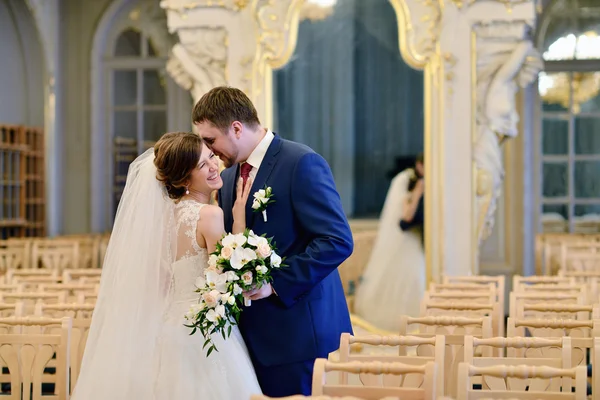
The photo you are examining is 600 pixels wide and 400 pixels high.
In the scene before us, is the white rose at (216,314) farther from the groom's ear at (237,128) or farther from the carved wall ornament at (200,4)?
the carved wall ornament at (200,4)

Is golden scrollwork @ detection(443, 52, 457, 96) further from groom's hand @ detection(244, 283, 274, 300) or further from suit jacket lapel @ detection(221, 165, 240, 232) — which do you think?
groom's hand @ detection(244, 283, 274, 300)

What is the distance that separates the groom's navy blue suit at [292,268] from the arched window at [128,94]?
921 centimetres

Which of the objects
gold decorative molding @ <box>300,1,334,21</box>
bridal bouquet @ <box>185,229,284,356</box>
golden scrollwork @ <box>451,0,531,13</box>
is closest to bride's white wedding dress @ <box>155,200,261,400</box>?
bridal bouquet @ <box>185,229,284,356</box>

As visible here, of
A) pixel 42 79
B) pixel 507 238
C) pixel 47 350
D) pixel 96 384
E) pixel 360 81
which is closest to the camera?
pixel 96 384

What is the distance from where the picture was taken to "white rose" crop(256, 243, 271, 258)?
312 centimetres

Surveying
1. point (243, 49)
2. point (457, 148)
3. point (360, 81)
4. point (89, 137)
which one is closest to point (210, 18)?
point (243, 49)

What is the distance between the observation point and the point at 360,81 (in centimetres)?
941

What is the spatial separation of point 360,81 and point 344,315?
6073 millimetres

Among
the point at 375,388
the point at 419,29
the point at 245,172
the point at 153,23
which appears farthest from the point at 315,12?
the point at 375,388

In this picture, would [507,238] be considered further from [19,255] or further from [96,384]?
[96,384]

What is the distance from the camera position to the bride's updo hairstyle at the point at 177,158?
11.2ft

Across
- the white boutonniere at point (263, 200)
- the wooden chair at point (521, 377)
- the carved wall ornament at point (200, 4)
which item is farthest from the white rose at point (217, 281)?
the carved wall ornament at point (200, 4)

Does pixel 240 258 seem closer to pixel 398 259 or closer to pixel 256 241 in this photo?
pixel 256 241

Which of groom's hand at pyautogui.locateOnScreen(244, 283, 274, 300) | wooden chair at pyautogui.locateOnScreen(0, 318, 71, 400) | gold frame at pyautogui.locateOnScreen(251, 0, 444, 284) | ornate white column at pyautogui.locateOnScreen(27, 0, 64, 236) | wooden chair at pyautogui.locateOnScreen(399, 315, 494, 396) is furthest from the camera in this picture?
ornate white column at pyautogui.locateOnScreen(27, 0, 64, 236)
